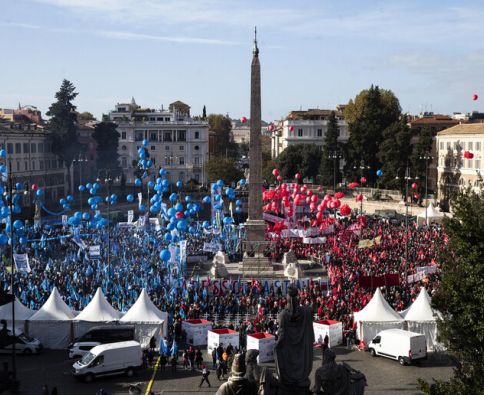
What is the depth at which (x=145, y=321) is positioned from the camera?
2127cm

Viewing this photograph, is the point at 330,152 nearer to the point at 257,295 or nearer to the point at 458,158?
the point at 458,158

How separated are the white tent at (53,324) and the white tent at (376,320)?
8.40m

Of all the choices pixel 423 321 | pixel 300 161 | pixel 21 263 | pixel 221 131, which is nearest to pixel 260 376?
pixel 423 321

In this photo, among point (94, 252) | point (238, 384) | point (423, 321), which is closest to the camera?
point (238, 384)

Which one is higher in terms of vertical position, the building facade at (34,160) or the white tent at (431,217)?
the building facade at (34,160)

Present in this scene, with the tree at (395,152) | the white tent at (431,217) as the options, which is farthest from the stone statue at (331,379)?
the tree at (395,152)

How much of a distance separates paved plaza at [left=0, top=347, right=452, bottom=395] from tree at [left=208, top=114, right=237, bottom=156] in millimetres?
93326

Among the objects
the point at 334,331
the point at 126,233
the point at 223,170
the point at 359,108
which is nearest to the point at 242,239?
the point at 126,233

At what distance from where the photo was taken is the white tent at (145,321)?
21250 millimetres

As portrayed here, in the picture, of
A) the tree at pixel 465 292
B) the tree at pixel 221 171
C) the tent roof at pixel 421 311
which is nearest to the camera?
the tree at pixel 465 292

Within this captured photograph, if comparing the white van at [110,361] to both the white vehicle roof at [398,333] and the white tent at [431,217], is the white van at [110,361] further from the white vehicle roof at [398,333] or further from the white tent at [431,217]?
the white tent at [431,217]

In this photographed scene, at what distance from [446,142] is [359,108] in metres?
16.9

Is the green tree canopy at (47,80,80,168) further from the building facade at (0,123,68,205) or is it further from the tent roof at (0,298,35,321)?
the tent roof at (0,298,35,321)

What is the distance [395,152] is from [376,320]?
39.4m
